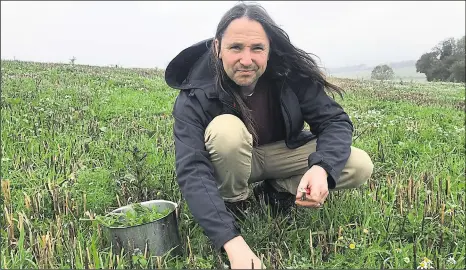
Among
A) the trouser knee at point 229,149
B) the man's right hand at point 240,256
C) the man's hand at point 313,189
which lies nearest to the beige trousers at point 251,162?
the trouser knee at point 229,149

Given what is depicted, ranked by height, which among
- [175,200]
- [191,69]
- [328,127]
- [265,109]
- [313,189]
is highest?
[191,69]

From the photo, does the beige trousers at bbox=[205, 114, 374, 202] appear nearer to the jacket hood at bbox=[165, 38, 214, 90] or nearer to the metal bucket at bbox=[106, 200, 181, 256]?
the jacket hood at bbox=[165, 38, 214, 90]

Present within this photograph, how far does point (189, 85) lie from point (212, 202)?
86 centimetres

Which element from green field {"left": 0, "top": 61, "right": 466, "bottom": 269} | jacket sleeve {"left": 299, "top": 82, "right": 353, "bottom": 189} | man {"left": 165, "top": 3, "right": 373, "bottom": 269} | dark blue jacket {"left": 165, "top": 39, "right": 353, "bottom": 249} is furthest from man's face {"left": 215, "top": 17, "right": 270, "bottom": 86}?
green field {"left": 0, "top": 61, "right": 466, "bottom": 269}

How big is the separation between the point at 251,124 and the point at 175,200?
2.72ft

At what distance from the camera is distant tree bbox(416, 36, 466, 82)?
4403cm

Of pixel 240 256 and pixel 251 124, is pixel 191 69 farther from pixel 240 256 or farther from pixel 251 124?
pixel 240 256

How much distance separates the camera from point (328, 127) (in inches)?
119

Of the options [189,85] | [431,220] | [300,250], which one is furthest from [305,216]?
[189,85]

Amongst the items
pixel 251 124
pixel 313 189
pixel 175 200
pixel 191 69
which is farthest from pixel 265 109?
pixel 175 200

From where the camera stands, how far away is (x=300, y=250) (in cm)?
270

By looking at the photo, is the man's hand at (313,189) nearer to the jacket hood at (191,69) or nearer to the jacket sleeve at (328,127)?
the jacket sleeve at (328,127)

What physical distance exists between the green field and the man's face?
0.92m

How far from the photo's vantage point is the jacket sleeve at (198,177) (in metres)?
2.24
